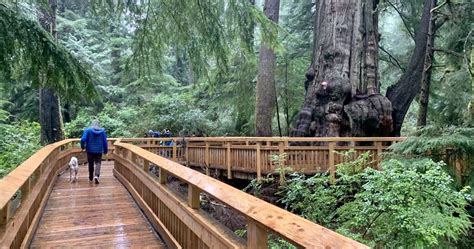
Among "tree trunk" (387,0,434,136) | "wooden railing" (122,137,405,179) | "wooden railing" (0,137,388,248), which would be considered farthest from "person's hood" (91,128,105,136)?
"tree trunk" (387,0,434,136)

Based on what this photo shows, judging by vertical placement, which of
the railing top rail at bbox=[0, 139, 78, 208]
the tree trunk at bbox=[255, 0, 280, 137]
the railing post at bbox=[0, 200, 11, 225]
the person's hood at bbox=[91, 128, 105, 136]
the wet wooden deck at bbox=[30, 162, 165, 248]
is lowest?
the wet wooden deck at bbox=[30, 162, 165, 248]

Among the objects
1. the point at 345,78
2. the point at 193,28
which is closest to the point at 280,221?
the point at 193,28

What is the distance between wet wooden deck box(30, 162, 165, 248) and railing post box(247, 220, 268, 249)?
2518 mm

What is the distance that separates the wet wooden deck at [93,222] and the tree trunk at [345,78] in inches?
259

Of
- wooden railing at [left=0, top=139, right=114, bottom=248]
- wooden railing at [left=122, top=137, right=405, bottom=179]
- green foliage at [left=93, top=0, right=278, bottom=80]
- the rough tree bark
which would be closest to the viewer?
wooden railing at [left=0, top=139, right=114, bottom=248]

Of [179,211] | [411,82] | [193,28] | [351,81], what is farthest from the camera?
[351,81]

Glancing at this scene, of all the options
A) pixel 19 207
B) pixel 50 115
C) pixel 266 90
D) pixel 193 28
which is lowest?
pixel 19 207

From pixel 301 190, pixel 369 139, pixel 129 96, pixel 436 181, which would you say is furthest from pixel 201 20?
pixel 129 96

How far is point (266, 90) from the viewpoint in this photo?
14133 mm

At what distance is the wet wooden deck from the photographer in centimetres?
443

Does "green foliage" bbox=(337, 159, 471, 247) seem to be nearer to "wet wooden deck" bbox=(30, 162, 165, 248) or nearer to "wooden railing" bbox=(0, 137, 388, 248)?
"wooden railing" bbox=(0, 137, 388, 248)

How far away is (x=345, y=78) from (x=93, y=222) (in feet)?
30.3

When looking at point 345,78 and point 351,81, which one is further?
point 351,81

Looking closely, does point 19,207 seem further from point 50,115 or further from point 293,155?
point 50,115
